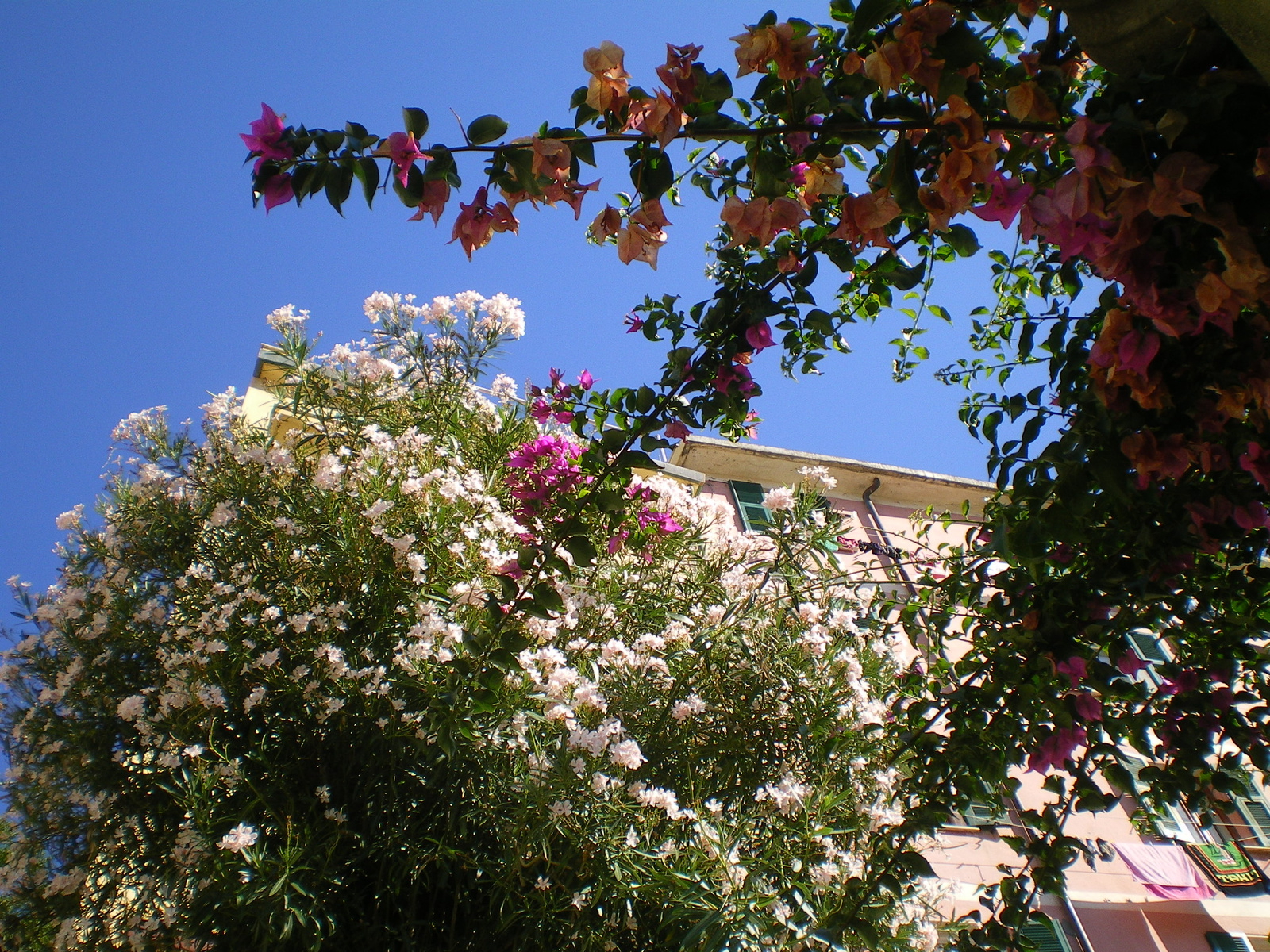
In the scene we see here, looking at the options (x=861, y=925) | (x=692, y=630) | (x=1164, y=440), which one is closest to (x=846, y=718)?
(x=692, y=630)

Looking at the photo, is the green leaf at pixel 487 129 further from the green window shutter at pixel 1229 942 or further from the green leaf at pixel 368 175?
the green window shutter at pixel 1229 942

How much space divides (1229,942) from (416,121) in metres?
9.90

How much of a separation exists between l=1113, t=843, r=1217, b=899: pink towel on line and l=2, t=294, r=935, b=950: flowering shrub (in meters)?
4.71

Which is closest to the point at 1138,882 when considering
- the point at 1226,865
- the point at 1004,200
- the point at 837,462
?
the point at 1226,865

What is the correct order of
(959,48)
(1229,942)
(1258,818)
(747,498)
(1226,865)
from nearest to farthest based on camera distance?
1. (959,48)
2. (1229,942)
3. (1226,865)
4. (1258,818)
5. (747,498)

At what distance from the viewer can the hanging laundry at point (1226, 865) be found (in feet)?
22.6

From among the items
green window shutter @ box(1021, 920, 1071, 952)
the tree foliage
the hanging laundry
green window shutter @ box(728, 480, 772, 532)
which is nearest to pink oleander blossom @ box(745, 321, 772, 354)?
the tree foliage

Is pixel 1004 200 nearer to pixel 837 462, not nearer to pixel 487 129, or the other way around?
pixel 487 129

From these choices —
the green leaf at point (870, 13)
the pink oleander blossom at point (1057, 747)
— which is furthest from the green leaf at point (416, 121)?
the pink oleander blossom at point (1057, 747)

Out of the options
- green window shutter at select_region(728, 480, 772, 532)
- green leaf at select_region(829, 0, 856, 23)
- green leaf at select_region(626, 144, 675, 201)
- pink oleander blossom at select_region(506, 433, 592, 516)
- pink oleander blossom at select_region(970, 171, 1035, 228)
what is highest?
green window shutter at select_region(728, 480, 772, 532)

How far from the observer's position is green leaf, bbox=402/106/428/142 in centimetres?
112

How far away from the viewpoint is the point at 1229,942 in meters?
6.93

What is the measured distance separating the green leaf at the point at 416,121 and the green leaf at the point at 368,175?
0.26 ft

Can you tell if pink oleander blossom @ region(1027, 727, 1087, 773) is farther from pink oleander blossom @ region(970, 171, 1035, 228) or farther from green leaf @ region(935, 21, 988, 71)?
green leaf @ region(935, 21, 988, 71)
